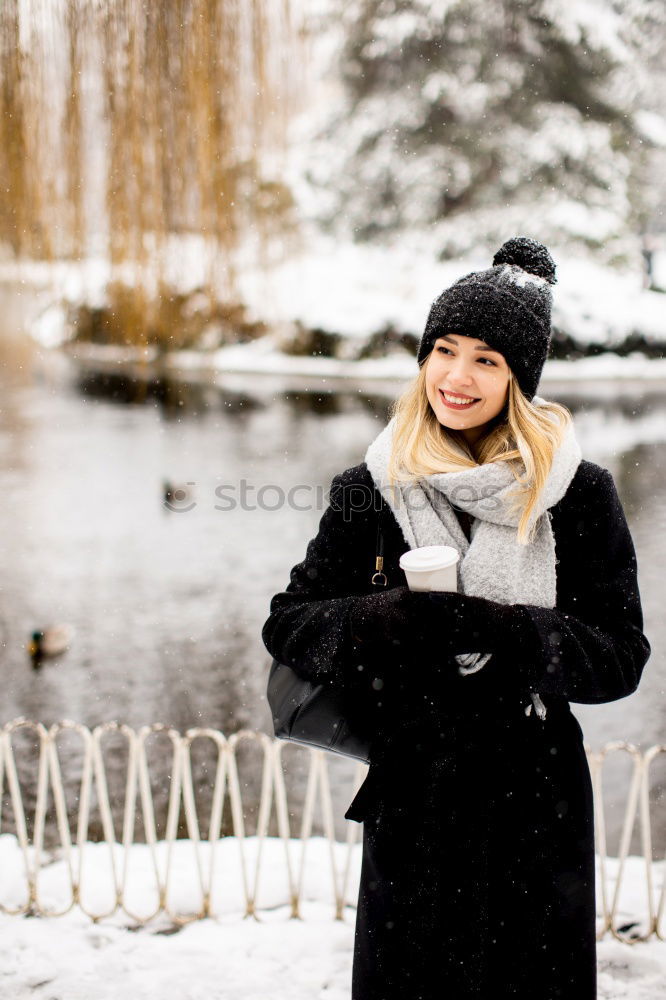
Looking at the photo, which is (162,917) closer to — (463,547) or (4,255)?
(463,547)

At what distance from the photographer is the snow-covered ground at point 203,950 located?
2057 millimetres

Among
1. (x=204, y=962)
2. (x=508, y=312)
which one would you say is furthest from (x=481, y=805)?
(x=204, y=962)

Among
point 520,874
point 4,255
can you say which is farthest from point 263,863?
point 4,255

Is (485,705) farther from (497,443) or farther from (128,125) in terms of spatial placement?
(128,125)

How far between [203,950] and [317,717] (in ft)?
4.31

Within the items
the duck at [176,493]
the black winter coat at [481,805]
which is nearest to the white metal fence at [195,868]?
the black winter coat at [481,805]

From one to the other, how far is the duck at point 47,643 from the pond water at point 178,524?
100 mm

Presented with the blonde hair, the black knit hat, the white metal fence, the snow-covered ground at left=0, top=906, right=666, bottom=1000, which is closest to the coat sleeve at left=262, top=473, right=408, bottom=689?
the blonde hair

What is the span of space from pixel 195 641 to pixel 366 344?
256cm

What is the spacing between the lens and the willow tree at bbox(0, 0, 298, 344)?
2.58 m

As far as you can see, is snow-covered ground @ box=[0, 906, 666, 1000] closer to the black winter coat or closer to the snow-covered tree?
the black winter coat

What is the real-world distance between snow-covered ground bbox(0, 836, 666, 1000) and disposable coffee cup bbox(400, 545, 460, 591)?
141 cm

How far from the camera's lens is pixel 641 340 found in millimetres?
4668

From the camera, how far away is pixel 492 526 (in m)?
1.30
